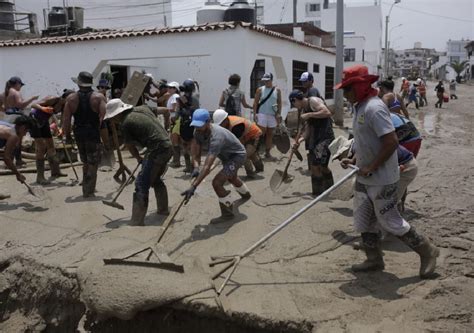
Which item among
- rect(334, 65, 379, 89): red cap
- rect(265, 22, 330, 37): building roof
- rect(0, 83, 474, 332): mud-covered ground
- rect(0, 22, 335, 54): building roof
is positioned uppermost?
rect(265, 22, 330, 37): building roof

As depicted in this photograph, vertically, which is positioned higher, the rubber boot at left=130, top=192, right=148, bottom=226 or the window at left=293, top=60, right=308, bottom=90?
the window at left=293, top=60, right=308, bottom=90

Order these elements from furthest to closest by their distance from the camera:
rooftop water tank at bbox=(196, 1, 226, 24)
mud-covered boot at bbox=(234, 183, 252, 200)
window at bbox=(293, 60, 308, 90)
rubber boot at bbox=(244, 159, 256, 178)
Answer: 1. rooftop water tank at bbox=(196, 1, 226, 24)
2. window at bbox=(293, 60, 308, 90)
3. rubber boot at bbox=(244, 159, 256, 178)
4. mud-covered boot at bbox=(234, 183, 252, 200)

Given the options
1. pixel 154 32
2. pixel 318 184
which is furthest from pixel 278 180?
pixel 154 32

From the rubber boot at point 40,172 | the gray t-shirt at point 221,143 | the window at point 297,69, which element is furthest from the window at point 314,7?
the gray t-shirt at point 221,143

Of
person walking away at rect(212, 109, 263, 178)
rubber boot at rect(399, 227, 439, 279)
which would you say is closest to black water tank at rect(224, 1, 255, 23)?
person walking away at rect(212, 109, 263, 178)

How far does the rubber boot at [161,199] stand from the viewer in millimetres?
5469

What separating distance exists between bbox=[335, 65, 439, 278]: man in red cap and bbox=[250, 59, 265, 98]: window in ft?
25.7

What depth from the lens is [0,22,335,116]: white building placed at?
1038cm

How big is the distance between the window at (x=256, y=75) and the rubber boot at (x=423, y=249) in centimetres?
805

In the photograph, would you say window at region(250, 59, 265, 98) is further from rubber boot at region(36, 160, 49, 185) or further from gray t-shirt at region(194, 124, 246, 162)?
gray t-shirt at region(194, 124, 246, 162)

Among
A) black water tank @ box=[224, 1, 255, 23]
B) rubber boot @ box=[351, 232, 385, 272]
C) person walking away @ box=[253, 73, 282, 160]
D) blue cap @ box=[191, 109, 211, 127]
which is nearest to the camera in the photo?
rubber boot @ box=[351, 232, 385, 272]

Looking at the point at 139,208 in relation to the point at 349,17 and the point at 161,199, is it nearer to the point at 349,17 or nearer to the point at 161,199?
the point at 161,199

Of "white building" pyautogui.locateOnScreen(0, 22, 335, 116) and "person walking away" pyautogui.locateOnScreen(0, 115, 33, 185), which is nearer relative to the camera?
"person walking away" pyautogui.locateOnScreen(0, 115, 33, 185)

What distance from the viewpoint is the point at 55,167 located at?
782 cm
